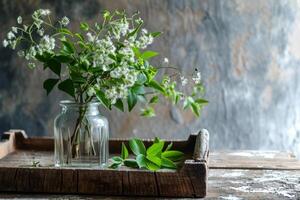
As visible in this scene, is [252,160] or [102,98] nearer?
[102,98]

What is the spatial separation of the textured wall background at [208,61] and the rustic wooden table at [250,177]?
2.18 feet

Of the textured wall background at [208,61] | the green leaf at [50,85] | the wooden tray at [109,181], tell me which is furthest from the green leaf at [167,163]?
the textured wall background at [208,61]

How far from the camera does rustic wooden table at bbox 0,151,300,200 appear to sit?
1247 millimetres

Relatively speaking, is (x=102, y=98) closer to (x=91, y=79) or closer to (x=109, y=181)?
(x=91, y=79)

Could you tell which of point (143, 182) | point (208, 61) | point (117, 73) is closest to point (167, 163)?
point (143, 182)

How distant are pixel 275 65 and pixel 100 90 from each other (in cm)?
129

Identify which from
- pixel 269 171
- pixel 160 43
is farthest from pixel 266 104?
pixel 269 171

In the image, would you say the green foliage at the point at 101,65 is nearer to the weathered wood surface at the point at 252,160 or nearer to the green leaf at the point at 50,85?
the green leaf at the point at 50,85

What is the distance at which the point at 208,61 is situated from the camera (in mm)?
2416

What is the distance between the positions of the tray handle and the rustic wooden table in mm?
70

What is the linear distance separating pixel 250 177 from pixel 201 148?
0.14 metres

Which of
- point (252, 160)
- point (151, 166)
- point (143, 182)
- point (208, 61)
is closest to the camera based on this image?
point (143, 182)

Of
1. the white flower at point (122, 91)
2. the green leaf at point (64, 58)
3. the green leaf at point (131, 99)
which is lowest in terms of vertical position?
the green leaf at point (131, 99)

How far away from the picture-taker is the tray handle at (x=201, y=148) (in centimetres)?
133
